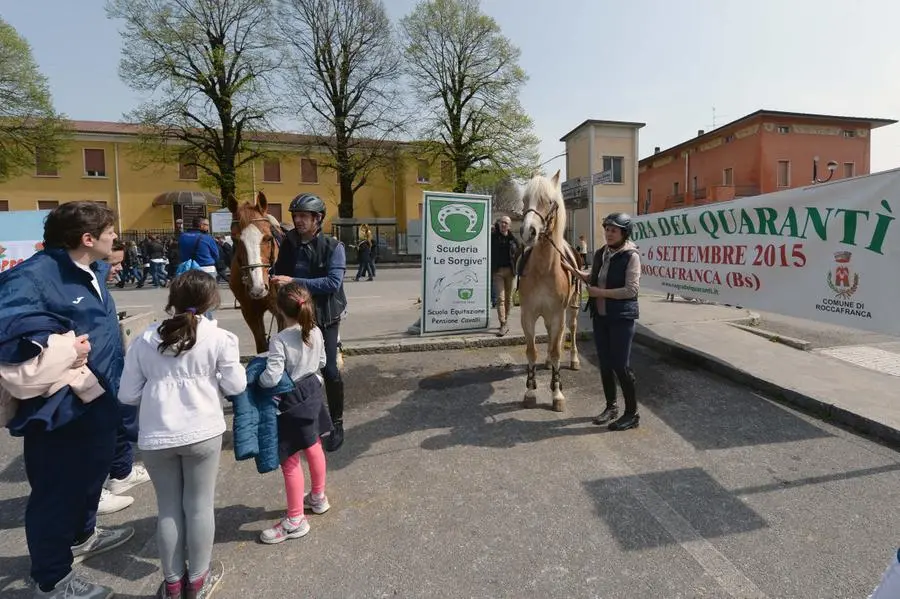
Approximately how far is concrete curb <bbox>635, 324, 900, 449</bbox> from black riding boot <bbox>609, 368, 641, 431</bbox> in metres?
1.92

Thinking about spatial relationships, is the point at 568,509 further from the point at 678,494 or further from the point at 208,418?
the point at 208,418

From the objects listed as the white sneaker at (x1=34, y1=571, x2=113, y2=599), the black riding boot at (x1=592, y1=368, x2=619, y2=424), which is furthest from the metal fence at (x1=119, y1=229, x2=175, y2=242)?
the white sneaker at (x1=34, y1=571, x2=113, y2=599)

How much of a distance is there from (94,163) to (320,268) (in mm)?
41860

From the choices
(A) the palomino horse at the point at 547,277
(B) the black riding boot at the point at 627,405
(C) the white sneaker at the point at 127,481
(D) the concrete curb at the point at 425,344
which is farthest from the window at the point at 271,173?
(B) the black riding boot at the point at 627,405

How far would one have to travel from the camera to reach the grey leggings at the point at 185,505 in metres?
2.38

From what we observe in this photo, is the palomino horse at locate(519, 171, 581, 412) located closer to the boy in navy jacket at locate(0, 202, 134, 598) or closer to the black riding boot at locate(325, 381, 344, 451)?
the black riding boot at locate(325, 381, 344, 451)

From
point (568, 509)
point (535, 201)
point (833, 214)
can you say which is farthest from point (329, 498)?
point (833, 214)

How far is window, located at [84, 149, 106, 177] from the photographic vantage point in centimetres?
3581

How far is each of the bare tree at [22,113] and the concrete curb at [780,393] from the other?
3306 centimetres

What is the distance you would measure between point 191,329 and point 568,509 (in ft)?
8.60

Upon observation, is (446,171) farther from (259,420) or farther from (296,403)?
(259,420)

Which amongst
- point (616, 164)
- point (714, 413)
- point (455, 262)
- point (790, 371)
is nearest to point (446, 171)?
point (616, 164)

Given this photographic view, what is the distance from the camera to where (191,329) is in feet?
7.66

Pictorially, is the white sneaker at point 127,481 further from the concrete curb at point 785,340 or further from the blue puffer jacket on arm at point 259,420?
the concrete curb at point 785,340
